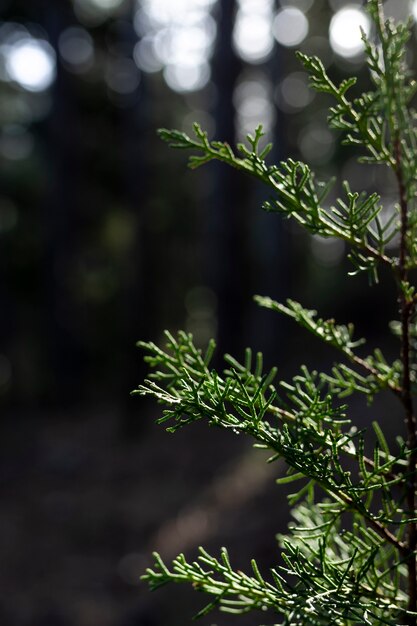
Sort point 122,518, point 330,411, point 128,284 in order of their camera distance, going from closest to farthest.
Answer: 1. point 330,411
2. point 122,518
3. point 128,284

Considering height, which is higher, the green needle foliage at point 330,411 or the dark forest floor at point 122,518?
the green needle foliage at point 330,411

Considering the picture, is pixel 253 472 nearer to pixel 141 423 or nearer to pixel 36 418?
pixel 141 423

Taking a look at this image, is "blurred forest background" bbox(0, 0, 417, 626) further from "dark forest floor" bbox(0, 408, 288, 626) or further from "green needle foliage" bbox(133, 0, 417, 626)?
"green needle foliage" bbox(133, 0, 417, 626)

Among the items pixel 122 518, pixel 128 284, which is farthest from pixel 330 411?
pixel 128 284

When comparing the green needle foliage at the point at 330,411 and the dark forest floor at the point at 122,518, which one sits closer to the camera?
the green needle foliage at the point at 330,411

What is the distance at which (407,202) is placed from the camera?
4.20ft

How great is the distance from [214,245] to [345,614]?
11.4 meters

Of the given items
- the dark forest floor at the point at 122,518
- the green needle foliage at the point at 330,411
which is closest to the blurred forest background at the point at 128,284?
the dark forest floor at the point at 122,518

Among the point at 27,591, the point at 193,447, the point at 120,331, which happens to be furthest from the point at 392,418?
the point at 120,331

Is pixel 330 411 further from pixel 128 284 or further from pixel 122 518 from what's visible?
pixel 128 284

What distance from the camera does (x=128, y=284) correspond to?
14.2 meters

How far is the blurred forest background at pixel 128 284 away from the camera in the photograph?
738cm

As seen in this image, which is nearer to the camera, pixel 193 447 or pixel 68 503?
pixel 68 503

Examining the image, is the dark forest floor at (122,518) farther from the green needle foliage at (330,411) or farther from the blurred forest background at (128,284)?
the green needle foliage at (330,411)
